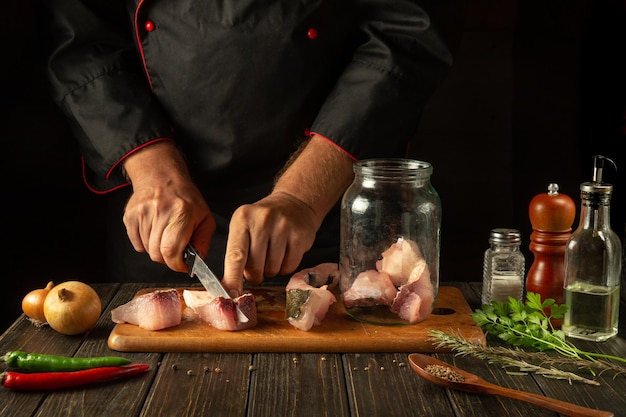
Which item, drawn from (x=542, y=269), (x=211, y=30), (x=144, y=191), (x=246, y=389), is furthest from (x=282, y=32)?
(x=246, y=389)

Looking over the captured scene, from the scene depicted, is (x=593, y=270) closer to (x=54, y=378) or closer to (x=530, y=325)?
(x=530, y=325)

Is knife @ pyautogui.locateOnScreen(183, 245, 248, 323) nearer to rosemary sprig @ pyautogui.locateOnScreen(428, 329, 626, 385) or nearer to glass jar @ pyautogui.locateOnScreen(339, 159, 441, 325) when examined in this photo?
glass jar @ pyautogui.locateOnScreen(339, 159, 441, 325)

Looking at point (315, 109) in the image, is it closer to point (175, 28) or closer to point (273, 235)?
point (175, 28)

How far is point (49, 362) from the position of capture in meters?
1.55

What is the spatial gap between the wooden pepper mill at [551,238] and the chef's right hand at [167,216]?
0.79 metres

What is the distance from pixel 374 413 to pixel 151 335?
54 cm

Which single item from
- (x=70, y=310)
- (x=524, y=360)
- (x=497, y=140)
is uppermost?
(x=497, y=140)

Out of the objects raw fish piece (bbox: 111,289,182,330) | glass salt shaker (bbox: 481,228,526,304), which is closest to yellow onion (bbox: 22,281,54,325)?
raw fish piece (bbox: 111,289,182,330)

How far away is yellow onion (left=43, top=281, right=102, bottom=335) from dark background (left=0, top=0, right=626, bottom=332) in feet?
3.09

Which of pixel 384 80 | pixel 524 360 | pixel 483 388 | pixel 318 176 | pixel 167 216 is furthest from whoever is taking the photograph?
pixel 384 80

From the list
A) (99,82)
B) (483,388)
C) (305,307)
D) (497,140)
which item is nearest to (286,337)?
(305,307)

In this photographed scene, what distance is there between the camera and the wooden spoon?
1373 mm

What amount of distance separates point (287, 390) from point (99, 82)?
1203 mm

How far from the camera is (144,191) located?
206 centimetres
